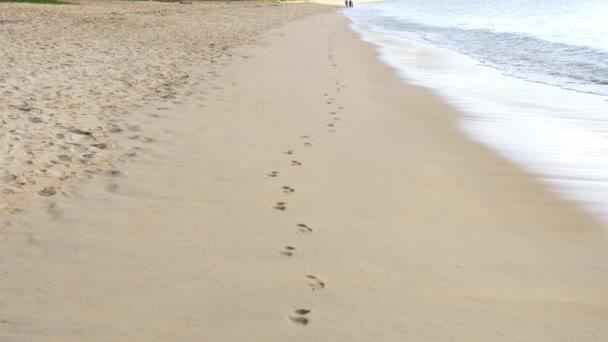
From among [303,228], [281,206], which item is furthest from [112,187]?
[303,228]

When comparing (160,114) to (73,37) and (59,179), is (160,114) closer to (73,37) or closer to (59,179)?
(59,179)

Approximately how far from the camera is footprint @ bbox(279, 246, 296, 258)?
4.11 metres

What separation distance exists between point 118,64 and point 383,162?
285 inches

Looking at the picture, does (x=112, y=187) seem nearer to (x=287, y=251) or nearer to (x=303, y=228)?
(x=303, y=228)

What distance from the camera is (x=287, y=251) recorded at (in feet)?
13.6

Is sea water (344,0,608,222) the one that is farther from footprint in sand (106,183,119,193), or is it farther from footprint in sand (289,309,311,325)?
footprint in sand (106,183,119,193)

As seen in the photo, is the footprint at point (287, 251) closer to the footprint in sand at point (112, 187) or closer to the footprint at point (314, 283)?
the footprint at point (314, 283)

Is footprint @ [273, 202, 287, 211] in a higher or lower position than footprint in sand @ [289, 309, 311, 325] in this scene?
higher

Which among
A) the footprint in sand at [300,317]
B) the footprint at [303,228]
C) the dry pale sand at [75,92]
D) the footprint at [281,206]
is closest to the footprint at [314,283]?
the footprint in sand at [300,317]

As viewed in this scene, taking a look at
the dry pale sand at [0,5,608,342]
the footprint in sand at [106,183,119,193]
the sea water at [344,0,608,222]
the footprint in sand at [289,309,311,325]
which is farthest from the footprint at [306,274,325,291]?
the sea water at [344,0,608,222]

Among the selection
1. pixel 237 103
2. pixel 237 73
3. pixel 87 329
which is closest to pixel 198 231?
pixel 87 329

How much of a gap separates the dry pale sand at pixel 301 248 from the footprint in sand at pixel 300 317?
0.01m

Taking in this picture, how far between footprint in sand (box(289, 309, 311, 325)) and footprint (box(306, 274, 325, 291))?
271 mm

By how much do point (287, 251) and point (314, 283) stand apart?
48 cm
